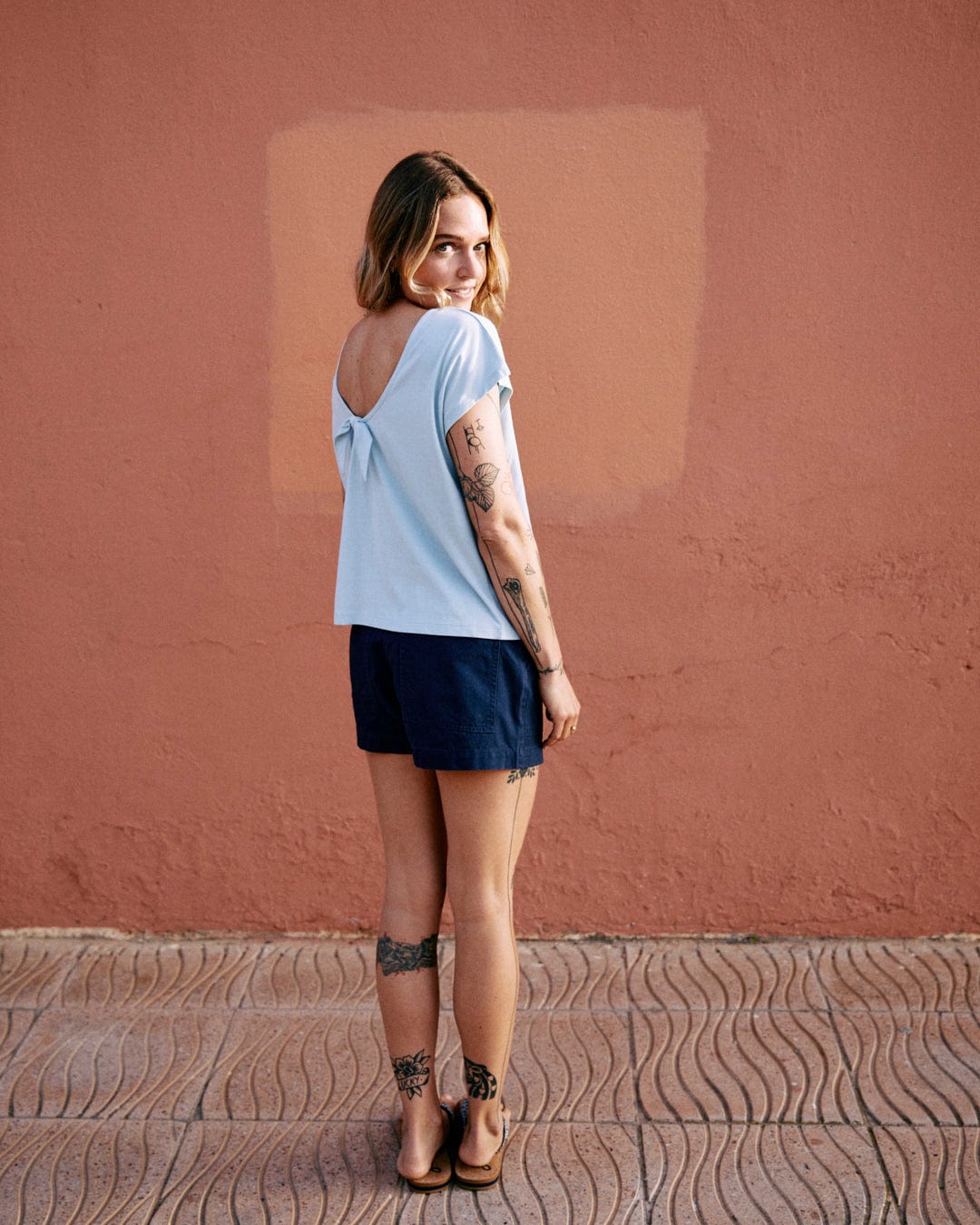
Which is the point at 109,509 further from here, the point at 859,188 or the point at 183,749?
the point at 859,188

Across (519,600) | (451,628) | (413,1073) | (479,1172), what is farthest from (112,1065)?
(519,600)

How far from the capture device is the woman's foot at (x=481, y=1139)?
2145mm

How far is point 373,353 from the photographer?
197 cm

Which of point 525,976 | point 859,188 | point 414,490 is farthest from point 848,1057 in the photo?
point 859,188

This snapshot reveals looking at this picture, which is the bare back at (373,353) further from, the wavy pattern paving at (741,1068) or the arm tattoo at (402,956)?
the wavy pattern paving at (741,1068)

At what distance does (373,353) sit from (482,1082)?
Answer: 1.39 m

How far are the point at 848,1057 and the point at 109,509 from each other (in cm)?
232

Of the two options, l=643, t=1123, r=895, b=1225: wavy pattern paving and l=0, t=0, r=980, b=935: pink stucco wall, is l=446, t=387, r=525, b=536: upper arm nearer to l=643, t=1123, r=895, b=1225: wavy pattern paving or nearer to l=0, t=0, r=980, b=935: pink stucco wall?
l=0, t=0, r=980, b=935: pink stucco wall

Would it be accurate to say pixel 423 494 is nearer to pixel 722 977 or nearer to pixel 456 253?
pixel 456 253

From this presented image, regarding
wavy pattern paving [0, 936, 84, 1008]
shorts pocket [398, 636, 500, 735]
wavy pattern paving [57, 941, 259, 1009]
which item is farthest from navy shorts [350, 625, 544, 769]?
wavy pattern paving [0, 936, 84, 1008]

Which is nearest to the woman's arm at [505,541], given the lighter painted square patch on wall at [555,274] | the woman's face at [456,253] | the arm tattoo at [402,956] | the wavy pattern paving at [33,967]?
the woman's face at [456,253]

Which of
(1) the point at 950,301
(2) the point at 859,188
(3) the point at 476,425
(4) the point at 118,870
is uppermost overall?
(2) the point at 859,188

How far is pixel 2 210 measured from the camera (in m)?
2.90

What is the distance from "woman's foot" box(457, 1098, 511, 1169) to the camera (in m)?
2.14
